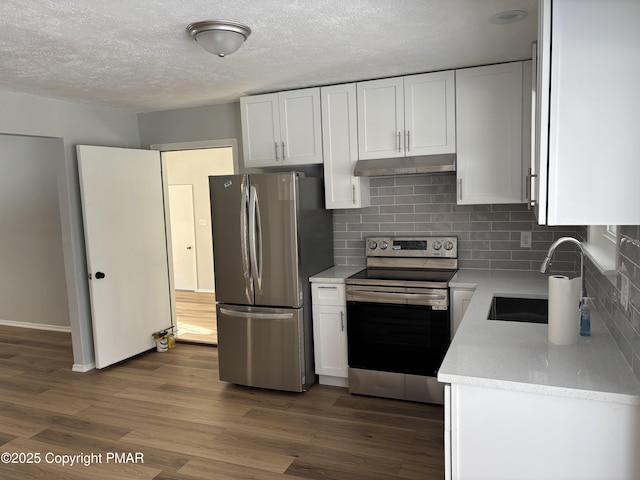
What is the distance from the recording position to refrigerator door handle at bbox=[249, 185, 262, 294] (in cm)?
363

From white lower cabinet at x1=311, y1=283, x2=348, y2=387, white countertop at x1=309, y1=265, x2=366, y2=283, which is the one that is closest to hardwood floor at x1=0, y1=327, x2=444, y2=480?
white lower cabinet at x1=311, y1=283, x2=348, y2=387

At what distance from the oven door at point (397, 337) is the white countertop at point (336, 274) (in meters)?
0.21

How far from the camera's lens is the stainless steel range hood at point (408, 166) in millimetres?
3377

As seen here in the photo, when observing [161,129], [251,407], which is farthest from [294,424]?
[161,129]

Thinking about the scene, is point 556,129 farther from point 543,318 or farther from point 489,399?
point 543,318

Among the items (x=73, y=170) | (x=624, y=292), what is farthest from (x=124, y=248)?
(x=624, y=292)

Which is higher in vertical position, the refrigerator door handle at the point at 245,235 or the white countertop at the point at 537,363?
the refrigerator door handle at the point at 245,235

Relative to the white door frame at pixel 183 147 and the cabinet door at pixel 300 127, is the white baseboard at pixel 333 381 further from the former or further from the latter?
the white door frame at pixel 183 147

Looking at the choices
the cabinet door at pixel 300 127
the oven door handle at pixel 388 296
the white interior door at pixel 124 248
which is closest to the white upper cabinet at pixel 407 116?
the cabinet door at pixel 300 127

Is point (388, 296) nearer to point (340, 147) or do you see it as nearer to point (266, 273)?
point (266, 273)

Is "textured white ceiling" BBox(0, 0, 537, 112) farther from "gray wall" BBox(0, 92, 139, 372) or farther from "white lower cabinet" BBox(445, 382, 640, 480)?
"white lower cabinet" BBox(445, 382, 640, 480)

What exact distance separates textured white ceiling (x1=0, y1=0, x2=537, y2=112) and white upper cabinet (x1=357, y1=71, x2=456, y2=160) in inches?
4.8

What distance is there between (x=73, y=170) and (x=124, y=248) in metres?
0.80

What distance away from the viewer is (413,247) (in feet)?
12.9
